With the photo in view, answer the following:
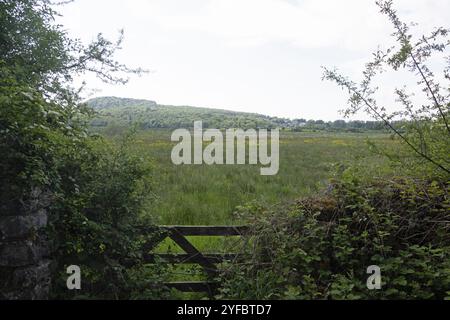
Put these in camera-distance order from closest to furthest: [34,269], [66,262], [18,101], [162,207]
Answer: [18,101], [34,269], [66,262], [162,207]

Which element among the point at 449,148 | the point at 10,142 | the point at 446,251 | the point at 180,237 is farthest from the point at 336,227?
the point at 10,142

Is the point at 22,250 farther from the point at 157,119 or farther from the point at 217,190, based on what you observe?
the point at 157,119

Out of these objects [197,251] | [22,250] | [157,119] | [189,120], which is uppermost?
[189,120]

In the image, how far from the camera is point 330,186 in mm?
5262

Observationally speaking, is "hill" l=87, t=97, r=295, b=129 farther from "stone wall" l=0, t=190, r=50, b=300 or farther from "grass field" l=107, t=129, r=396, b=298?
"stone wall" l=0, t=190, r=50, b=300

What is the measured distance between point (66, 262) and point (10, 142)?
1492 mm

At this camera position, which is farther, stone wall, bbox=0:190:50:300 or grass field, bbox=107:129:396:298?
grass field, bbox=107:129:396:298

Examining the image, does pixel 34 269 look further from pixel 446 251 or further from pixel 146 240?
pixel 446 251

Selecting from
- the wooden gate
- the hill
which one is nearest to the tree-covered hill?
the hill

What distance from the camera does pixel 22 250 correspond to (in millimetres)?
3629

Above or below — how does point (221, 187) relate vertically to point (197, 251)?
above

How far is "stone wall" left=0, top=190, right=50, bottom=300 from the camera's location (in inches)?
140

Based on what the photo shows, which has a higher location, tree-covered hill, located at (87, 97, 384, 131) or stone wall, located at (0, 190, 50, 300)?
tree-covered hill, located at (87, 97, 384, 131)

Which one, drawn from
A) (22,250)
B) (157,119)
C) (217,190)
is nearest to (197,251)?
(22,250)
